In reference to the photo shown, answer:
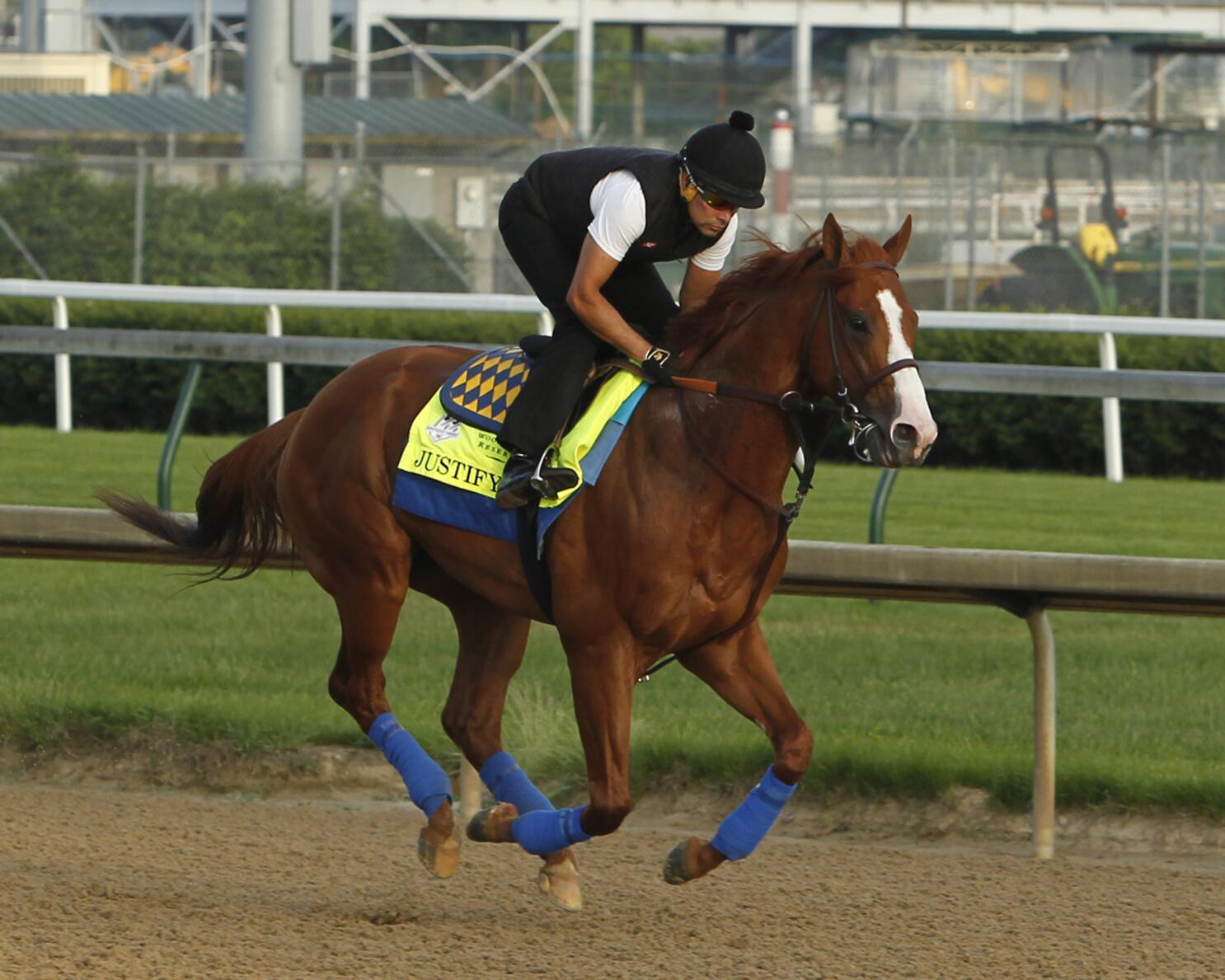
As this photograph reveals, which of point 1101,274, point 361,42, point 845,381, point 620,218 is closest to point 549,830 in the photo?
point 845,381

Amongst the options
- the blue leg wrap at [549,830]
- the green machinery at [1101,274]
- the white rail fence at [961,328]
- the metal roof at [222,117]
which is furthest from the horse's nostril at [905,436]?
the metal roof at [222,117]

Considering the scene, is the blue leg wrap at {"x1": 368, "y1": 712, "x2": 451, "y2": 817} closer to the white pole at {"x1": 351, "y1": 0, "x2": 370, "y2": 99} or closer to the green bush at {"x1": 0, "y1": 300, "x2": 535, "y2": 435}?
the green bush at {"x1": 0, "y1": 300, "x2": 535, "y2": 435}

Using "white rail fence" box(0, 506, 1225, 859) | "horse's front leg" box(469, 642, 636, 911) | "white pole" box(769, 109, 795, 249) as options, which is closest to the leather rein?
"horse's front leg" box(469, 642, 636, 911)

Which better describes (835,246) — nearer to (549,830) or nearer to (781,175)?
(549,830)

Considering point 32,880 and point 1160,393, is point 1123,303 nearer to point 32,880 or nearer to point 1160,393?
point 1160,393

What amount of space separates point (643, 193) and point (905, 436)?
2.78 feet

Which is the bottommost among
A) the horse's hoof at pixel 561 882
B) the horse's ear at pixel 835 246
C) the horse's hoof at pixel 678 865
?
the horse's hoof at pixel 561 882

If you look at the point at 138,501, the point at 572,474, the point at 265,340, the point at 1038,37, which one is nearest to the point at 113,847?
the point at 138,501

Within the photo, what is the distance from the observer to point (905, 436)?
12.2ft

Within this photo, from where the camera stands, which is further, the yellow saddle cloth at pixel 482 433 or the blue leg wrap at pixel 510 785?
the blue leg wrap at pixel 510 785

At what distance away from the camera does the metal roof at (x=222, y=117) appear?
2475 cm

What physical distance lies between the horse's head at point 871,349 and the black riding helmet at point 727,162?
0.22 meters

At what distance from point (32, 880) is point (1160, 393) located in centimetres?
480

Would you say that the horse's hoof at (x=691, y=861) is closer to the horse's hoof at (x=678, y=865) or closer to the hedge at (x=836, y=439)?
the horse's hoof at (x=678, y=865)
